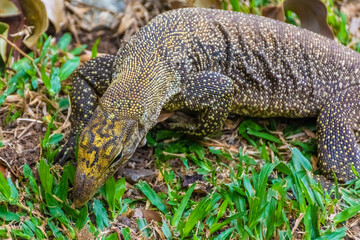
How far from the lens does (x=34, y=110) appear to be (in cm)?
483

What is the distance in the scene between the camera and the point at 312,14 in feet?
19.0

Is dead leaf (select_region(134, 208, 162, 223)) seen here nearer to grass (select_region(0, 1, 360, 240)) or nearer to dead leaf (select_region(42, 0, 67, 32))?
grass (select_region(0, 1, 360, 240))

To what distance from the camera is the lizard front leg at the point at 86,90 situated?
4531 mm

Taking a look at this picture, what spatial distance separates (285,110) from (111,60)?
197cm

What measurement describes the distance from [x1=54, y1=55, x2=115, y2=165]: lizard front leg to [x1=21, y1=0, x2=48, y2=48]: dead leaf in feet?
3.31

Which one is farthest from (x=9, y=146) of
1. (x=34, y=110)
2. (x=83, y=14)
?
(x=83, y=14)

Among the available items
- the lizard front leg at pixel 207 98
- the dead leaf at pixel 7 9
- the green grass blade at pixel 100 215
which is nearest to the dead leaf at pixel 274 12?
the lizard front leg at pixel 207 98

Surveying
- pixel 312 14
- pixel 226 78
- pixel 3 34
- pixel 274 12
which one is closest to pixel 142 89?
pixel 226 78

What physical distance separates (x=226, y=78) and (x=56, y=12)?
254 cm

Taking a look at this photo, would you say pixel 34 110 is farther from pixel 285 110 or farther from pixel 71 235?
pixel 285 110

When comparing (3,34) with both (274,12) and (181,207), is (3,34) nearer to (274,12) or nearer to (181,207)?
(181,207)

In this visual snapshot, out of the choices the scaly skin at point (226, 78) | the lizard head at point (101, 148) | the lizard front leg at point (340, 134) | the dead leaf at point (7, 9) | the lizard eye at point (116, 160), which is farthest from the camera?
the dead leaf at point (7, 9)

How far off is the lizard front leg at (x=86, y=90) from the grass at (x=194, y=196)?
193mm

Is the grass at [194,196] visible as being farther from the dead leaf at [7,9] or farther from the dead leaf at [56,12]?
the dead leaf at [56,12]
